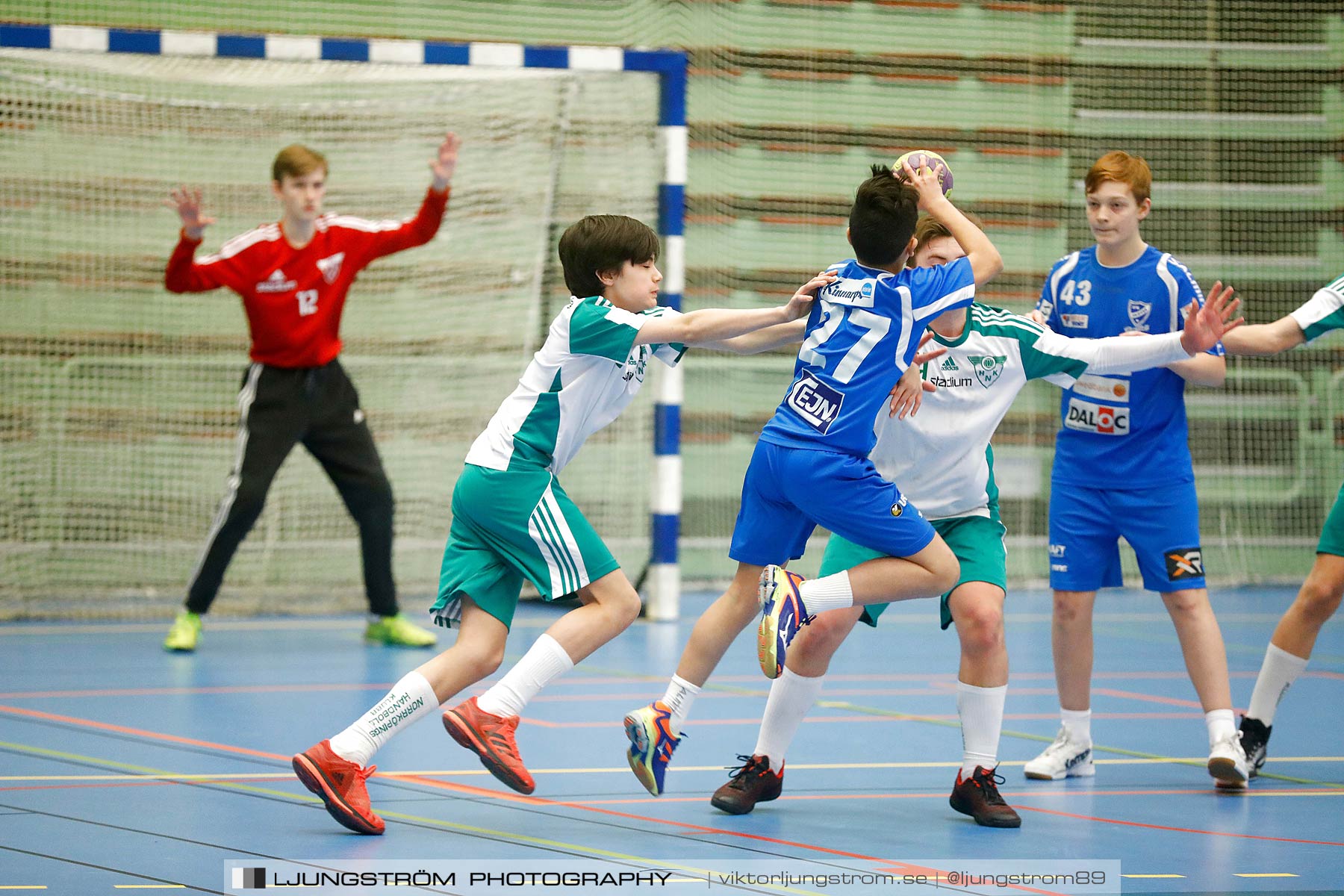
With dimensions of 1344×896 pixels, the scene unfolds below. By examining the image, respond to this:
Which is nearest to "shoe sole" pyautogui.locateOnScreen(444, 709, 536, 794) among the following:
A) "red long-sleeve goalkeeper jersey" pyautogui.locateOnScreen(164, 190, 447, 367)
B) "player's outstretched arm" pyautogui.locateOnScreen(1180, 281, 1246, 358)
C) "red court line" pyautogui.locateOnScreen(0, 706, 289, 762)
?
"red court line" pyautogui.locateOnScreen(0, 706, 289, 762)

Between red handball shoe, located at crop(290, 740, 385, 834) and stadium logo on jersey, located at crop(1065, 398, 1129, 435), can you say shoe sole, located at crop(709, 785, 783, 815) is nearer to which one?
red handball shoe, located at crop(290, 740, 385, 834)

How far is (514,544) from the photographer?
12.7 feet

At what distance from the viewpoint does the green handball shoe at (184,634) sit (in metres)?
6.93

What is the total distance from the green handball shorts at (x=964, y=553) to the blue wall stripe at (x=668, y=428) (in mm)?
3832

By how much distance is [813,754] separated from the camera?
485cm

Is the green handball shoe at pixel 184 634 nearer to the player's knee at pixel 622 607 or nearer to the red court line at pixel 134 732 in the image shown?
the red court line at pixel 134 732

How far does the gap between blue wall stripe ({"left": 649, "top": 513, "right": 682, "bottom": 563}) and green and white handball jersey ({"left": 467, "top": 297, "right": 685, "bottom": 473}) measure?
158 inches

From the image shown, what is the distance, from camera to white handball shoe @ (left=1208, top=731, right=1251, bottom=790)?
427cm

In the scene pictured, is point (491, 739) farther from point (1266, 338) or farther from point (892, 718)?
point (1266, 338)

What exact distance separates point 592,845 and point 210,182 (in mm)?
6101

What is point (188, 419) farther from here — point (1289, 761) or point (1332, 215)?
point (1332, 215)

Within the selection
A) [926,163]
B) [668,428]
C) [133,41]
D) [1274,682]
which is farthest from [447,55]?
[1274,682]

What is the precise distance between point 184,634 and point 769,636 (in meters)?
4.12

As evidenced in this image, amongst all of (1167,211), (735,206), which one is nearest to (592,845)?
(735,206)
